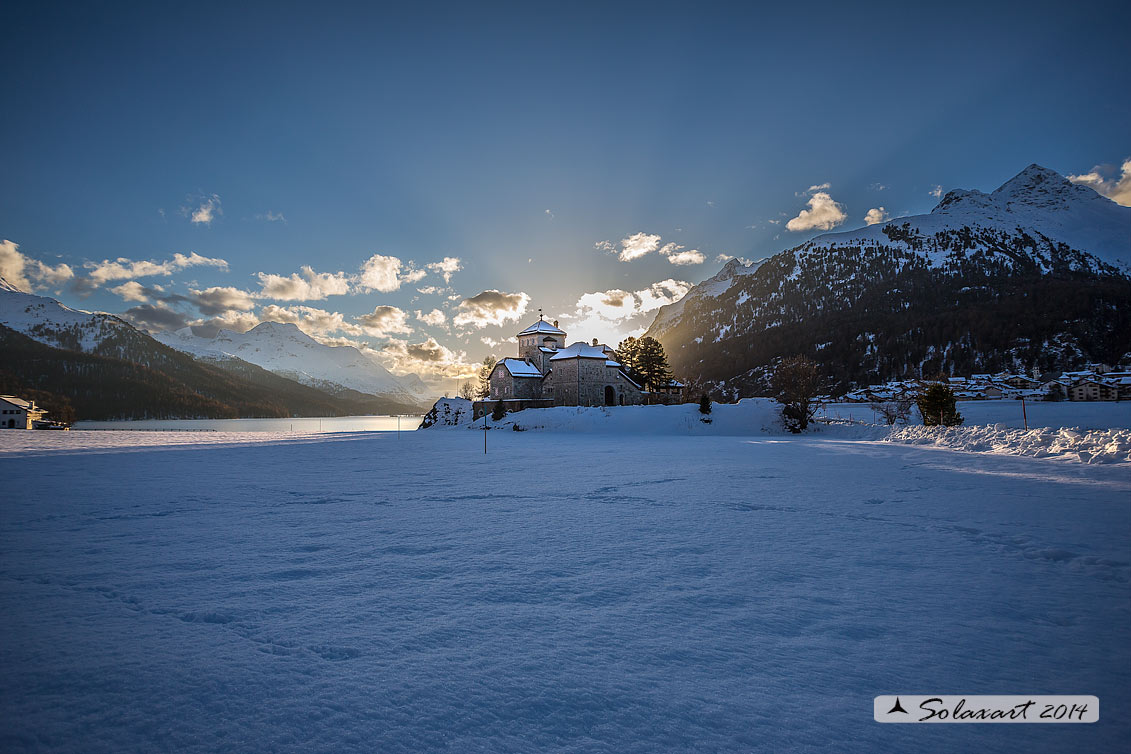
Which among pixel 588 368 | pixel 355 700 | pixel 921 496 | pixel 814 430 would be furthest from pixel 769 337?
pixel 355 700

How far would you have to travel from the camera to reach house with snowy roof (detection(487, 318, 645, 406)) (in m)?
56.9

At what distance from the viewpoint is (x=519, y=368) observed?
61.3 metres

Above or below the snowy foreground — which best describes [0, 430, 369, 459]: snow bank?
below

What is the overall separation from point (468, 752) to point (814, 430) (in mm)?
40052

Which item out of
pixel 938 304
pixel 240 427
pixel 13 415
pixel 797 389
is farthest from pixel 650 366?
pixel 938 304

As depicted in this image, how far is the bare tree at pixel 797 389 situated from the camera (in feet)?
120

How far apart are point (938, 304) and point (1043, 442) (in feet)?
481

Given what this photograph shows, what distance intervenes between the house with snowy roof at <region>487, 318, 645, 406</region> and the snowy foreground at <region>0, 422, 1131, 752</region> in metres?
48.1

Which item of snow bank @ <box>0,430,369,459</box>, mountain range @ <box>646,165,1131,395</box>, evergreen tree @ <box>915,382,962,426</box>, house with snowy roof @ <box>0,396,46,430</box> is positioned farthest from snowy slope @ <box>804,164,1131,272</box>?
house with snowy roof @ <box>0,396,46,430</box>

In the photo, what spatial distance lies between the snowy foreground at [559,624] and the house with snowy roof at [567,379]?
48094 millimetres

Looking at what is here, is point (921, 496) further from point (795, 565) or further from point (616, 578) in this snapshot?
point (616, 578)

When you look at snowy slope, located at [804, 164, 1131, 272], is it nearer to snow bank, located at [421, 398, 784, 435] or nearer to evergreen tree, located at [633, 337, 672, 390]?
evergreen tree, located at [633, 337, 672, 390]

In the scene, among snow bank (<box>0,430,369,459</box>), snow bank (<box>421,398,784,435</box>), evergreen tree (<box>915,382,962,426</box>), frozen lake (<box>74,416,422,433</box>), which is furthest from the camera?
frozen lake (<box>74,416,422,433</box>)

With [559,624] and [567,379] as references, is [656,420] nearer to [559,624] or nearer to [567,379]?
[567,379]
